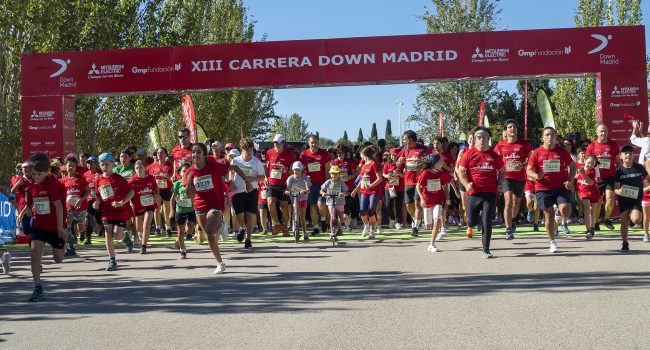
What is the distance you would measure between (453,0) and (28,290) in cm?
4397

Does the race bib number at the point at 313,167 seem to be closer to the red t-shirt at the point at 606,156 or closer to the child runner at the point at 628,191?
the red t-shirt at the point at 606,156

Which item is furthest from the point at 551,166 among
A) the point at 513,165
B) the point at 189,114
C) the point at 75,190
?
the point at 189,114

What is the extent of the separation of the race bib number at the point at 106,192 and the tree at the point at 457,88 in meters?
38.2

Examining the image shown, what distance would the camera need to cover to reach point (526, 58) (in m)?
19.6

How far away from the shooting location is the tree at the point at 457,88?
167 ft

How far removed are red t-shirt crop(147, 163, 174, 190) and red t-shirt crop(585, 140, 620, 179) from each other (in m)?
8.47

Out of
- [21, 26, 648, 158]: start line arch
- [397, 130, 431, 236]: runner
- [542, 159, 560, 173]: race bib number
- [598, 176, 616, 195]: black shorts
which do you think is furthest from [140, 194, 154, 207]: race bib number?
[598, 176, 616, 195]: black shorts

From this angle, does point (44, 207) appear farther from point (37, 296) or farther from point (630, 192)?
point (630, 192)

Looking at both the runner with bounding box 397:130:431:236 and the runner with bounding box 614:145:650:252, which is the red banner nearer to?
the runner with bounding box 397:130:431:236

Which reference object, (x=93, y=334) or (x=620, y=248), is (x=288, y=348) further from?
(x=620, y=248)

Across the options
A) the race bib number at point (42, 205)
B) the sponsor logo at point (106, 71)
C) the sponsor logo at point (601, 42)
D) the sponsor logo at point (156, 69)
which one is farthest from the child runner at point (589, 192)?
the sponsor logo at point (106, 71)

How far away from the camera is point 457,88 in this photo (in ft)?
171

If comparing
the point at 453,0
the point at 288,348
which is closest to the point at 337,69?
the point at 288,348

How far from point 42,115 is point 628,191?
46.5 ft
